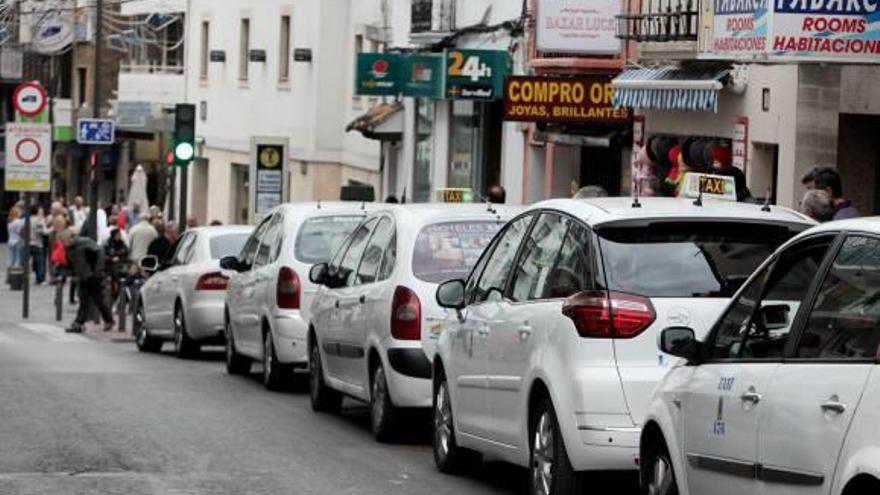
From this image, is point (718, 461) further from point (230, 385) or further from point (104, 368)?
point (104, 368)

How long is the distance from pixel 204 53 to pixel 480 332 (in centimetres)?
4673

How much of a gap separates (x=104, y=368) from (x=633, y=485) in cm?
1165

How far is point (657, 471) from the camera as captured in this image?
9836 millimetres

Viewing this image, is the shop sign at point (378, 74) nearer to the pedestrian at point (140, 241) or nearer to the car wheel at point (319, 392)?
the pedestrian at point (140, 241)

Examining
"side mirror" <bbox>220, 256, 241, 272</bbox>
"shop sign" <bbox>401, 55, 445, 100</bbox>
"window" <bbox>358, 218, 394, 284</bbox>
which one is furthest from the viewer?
"shop sign" <bbox>401, 55, 445, 100</bbox>

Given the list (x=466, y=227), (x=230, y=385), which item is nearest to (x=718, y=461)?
(x=466, y=227)

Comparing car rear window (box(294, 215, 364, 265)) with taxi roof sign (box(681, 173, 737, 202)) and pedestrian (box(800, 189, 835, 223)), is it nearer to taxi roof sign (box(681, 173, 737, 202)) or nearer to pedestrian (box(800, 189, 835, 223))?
taxi roof sign (box(681, 173, 737, 202))

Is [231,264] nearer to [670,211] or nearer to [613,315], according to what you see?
[670,211]

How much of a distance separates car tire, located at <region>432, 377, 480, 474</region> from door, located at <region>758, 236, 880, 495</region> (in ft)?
17.4

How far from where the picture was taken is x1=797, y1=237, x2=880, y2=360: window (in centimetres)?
771

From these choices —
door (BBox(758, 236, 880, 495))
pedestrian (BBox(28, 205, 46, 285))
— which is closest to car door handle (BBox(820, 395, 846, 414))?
door (BBox(758, 236, 880, 495))

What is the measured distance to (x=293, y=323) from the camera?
1962cm

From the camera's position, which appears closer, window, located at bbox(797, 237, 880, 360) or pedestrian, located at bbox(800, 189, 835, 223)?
window, located at bbox(797, 237, 880, 360)

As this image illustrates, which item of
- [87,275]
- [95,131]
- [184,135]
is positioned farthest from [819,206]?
[95,131]
